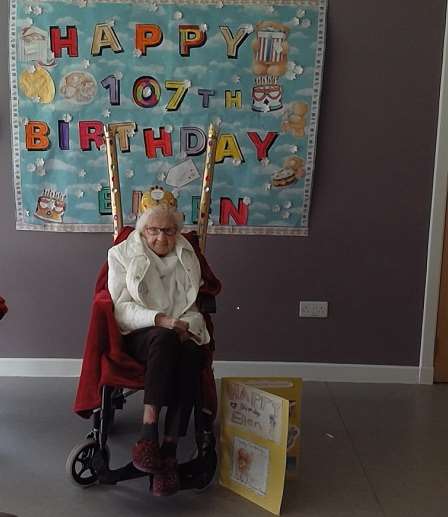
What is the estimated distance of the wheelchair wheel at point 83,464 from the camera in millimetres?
2533

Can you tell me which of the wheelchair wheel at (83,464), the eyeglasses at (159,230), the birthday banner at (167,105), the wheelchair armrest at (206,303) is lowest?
the wheelchair wheel at (83,464)

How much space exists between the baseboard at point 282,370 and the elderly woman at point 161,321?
983 mm

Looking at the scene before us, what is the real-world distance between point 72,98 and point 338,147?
4.62 feet

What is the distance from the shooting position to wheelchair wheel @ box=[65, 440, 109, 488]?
253 centimetres

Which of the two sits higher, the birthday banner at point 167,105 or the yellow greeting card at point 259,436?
the birthday banner at point 167,105

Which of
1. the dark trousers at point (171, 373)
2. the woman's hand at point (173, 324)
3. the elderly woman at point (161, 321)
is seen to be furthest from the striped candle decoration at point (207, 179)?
the dark trousers at point (171, 373)

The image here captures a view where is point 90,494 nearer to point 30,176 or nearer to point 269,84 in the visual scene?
point 30,176

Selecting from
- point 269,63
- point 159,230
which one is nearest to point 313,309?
point 159,230

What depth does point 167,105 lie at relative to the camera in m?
3.41

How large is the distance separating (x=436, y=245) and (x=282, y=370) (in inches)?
42.6

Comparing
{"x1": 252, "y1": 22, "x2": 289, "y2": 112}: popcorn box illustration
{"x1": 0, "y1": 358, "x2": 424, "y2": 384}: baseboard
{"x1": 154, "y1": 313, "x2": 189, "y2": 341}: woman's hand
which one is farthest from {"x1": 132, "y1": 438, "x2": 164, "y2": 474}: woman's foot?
{"x1": 252, "y1": 22, "x2": 289, "y2": 112}: popcorn box illustration

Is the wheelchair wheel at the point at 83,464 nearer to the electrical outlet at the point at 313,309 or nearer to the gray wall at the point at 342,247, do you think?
the gray wall at the point at 342,247

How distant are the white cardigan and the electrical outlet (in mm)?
961

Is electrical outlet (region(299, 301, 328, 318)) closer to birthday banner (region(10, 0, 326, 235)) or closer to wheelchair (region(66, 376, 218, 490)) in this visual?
birthday banner (region(10, 0, 326, 235))
